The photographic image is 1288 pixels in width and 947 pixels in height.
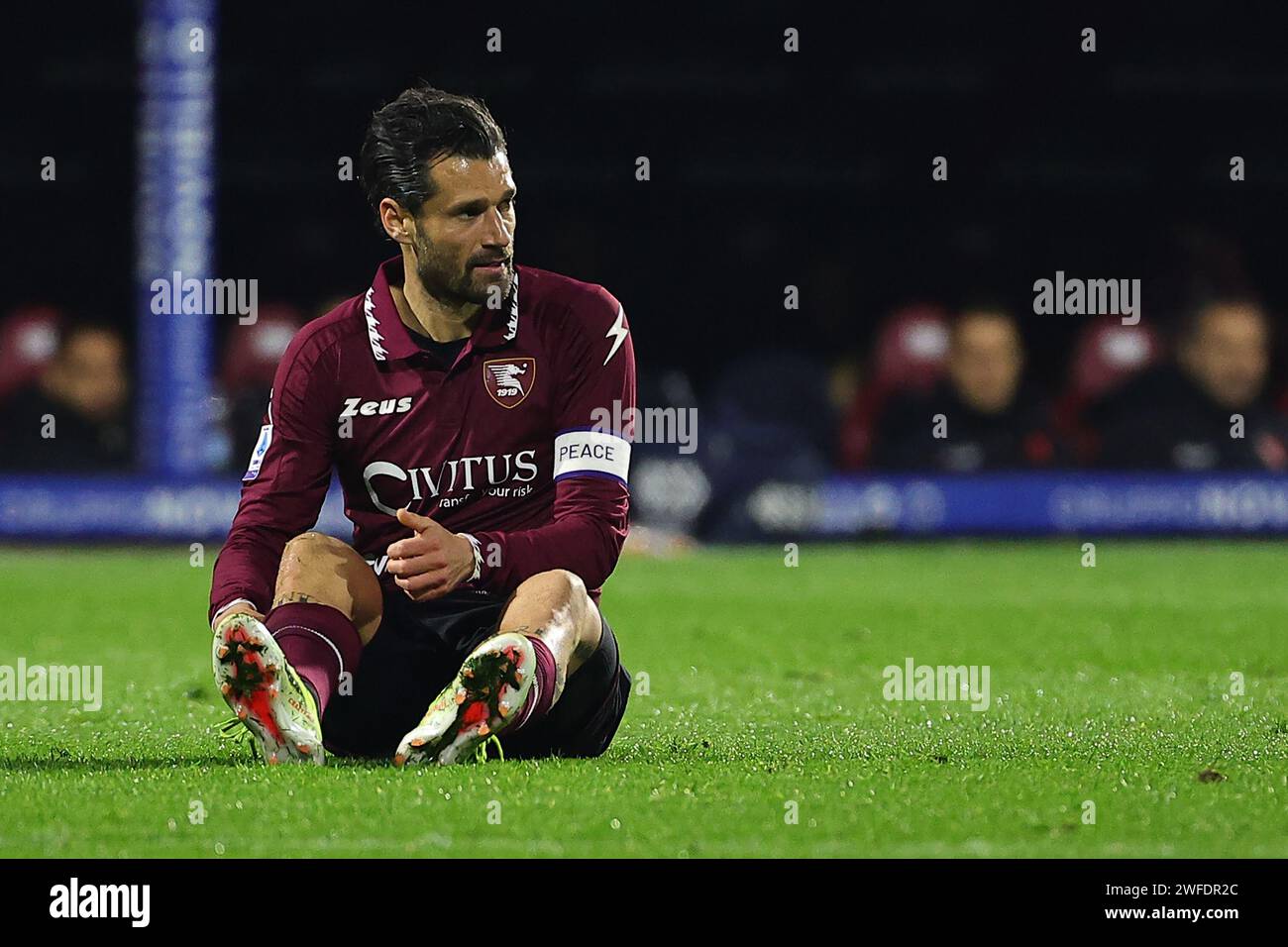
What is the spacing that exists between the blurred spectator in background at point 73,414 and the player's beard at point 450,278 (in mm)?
9996

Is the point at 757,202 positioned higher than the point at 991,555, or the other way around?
the point at 757,202

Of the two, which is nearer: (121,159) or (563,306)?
(563,306)

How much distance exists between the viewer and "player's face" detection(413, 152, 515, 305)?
16.4 ft

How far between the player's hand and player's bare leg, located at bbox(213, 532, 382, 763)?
29 cm

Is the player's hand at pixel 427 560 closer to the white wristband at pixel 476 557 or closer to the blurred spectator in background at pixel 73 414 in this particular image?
the white wristband at pixel 476 557

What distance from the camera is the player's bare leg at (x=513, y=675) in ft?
15.0

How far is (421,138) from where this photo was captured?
5004 mm

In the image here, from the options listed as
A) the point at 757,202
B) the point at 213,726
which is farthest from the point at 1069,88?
the point at 213,726

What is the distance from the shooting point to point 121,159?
20.4 m

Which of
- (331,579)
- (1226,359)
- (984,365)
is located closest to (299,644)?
(331,579)

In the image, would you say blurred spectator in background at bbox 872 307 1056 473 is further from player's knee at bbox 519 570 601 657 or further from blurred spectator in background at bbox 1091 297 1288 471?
player's knee at bbox 519 570 601 657

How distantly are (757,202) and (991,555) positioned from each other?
725cm
